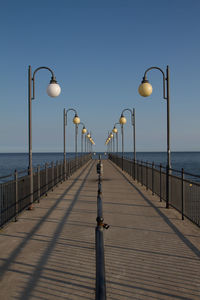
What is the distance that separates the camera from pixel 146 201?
11.1m

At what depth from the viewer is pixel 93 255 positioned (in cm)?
537

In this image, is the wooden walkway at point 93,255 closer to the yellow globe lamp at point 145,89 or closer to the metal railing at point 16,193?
the metal railing at point 16,193

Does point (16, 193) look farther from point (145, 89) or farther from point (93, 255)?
point (145, 89)

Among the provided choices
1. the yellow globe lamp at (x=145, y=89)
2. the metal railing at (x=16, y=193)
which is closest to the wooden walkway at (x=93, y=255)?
the metal railing at (x=16, y=193)

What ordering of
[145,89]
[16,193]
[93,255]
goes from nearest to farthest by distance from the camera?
[93,255]
[16,193]
[145,89]

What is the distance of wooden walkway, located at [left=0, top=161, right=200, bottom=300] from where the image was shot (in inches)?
159

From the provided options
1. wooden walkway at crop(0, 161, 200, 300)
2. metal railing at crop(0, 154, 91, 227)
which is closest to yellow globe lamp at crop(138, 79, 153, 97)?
wooden walkway at crop(0, 161, 200, 300)

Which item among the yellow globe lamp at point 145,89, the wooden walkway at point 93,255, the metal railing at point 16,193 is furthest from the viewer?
the yellow globe lamp at point 145,89

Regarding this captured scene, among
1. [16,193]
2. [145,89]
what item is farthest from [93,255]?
[145,89]

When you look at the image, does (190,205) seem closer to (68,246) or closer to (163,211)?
(163,211)

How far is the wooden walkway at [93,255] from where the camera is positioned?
4051mm

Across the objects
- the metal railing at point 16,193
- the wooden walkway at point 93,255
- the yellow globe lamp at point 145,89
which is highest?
the yellow globe lamp at point 145,89

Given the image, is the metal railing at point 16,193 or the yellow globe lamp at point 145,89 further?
the yellow globe lamp at point 145,89

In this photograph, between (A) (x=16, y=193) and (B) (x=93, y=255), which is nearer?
(B) (x=93, y=255)
